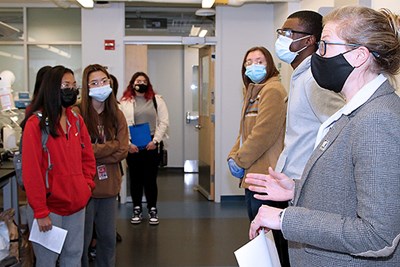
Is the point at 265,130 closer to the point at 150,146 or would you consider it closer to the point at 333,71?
the point at 333,71

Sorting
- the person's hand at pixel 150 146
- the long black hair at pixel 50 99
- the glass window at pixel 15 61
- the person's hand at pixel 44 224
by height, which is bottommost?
the person's hand at pixel 44 224

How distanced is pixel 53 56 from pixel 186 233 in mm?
3208

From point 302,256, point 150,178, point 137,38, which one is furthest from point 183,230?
point 302,256

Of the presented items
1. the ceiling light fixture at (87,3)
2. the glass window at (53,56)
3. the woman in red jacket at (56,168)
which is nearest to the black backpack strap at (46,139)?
the woman in red jacket at (56,168)

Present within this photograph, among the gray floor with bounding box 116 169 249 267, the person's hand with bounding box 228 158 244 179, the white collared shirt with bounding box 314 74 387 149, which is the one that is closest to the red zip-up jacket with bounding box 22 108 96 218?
the person's hand with bounding box 228 158 244 179

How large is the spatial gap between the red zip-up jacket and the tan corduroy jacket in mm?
1019

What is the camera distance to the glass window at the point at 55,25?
5.96m

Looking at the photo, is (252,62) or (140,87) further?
(140,87)

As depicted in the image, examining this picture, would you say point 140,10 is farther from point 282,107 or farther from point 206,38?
point 282,107

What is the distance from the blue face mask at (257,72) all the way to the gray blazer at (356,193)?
1749 mm

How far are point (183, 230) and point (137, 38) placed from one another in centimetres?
265

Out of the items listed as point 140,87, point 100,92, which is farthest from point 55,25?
point 100,92

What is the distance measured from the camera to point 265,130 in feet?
9.11

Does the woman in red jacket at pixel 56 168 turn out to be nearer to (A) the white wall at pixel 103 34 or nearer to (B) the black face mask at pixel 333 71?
(B) the black face mask at pixel 333 71
